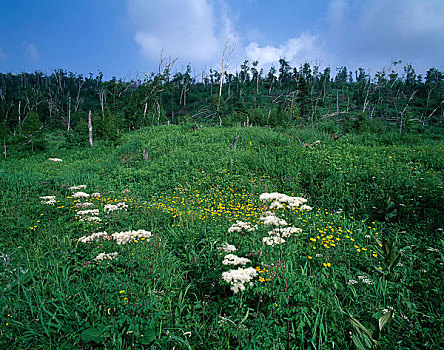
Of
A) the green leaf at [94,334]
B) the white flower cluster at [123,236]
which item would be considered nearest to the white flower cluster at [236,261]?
the green leaf at [94,334]

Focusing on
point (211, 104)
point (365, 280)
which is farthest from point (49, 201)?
point (211, 104)

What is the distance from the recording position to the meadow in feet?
6.49

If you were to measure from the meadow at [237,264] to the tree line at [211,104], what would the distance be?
10269 millimetres

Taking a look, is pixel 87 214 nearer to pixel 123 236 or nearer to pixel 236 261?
pixel 123 236

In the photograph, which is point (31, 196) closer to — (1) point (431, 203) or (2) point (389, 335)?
(2) point (389, 335)

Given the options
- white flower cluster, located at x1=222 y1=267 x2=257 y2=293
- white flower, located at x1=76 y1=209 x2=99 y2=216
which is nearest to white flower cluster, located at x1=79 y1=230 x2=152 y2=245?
white flower, located at x1=76 y1=209 x2=99 y2=216

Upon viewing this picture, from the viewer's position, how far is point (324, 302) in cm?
243

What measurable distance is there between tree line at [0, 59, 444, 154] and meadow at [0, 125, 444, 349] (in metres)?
10.3

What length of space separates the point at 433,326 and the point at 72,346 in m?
3.48

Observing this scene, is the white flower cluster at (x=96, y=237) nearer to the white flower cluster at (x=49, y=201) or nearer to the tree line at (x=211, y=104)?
the white flower cluster at (x=49, y=201)

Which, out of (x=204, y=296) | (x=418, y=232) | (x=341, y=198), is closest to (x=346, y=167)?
(x=341, y=198)

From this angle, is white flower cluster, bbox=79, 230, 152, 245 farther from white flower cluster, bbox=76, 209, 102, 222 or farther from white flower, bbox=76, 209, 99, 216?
white flower, bbox=76, 209, 99, 216

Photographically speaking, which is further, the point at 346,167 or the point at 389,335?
the point at 346,167

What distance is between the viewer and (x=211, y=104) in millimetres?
43750
